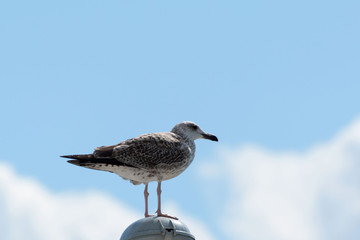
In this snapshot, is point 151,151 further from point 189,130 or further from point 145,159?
point 189,130

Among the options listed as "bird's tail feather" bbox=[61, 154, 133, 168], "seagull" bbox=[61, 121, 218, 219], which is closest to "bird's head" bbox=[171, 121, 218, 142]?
"seagull" bbox=[61, 121, 218, 219]

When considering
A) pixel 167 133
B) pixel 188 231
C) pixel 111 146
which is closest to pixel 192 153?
pixel 167 133

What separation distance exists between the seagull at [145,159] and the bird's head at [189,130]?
0.39m

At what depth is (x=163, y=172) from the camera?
44.1 ft

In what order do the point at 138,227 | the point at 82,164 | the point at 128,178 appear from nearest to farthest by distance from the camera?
the point at 138,227
the point at 82,164
the point at 128,178

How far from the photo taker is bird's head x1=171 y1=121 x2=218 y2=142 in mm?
14477

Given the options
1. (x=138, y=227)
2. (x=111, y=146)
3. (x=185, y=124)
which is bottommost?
(x=138, y=227)

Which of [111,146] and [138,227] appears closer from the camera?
[138,227]

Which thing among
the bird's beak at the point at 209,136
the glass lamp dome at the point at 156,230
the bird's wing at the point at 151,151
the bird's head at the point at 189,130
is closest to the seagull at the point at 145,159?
the bird's wing at the point at 151,151

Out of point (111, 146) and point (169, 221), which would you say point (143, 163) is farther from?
point (169, 221)

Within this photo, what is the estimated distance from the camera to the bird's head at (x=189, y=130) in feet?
47.5

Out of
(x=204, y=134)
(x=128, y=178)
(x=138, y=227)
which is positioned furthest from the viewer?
(x=204, y=134)

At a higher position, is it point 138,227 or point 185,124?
point 185,124

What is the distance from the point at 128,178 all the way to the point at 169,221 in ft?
13.6
